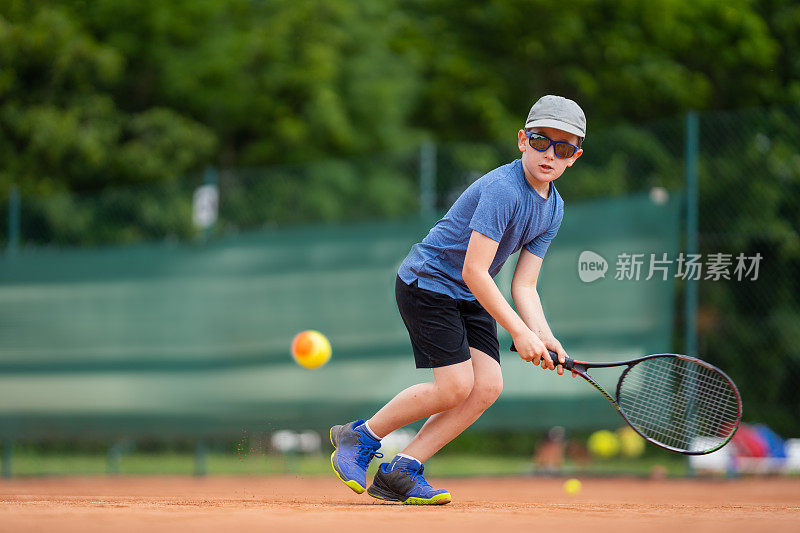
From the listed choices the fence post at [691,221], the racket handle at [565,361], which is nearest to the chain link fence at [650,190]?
the fence post at [691,221]

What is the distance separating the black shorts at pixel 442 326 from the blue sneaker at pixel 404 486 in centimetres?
39

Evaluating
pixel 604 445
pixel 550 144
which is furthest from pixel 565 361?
pixel 604 445

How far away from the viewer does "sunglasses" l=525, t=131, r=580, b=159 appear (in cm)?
381

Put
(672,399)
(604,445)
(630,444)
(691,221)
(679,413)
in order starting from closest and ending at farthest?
1. (672,399)
2. (679,413)
3. (691,221)
4. (604,445)
5. (630,444)

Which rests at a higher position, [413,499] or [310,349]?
[310,349]

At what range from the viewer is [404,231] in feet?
24.4

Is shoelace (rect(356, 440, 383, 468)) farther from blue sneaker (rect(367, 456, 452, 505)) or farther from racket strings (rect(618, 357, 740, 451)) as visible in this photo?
racket strings (rect(618, 357, 740, 451))

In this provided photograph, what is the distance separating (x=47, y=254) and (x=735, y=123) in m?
5.35

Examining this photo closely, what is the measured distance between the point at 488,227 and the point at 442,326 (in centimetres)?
45

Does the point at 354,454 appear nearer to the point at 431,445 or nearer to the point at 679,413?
the point at 431,445

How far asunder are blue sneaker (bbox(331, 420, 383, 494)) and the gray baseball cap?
1.34 meters

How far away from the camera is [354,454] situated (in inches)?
161

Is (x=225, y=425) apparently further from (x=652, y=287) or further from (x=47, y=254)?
(x=652, y=287)

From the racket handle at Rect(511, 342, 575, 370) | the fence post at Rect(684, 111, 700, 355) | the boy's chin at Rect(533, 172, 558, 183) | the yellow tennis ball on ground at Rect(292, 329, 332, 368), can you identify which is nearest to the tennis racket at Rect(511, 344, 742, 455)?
the fence post at Rect(684, 111, 700, 355)
